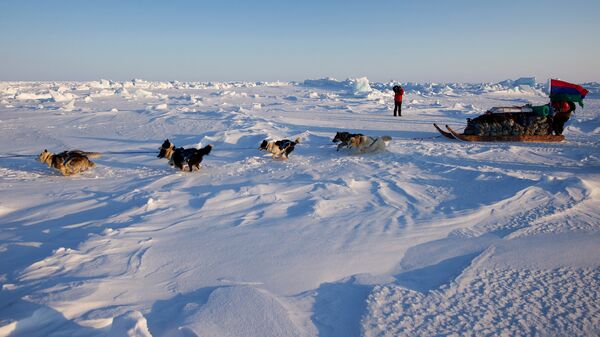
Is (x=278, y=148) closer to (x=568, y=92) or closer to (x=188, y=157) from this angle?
(x=188, y=157)

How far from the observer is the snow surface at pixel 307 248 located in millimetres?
2283

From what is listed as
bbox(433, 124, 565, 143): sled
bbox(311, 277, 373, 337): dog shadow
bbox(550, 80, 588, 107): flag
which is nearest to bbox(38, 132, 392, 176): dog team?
bbox(311, 277, 373, 337): dog shadow

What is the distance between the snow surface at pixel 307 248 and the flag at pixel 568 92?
2653mm

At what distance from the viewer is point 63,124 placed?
44.7ft

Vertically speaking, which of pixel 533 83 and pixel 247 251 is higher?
pixel 533 83

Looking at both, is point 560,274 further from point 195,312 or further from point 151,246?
point 151,246

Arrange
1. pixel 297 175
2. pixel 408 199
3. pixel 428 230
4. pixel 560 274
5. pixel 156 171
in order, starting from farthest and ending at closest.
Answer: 1. pixel 156 171
2. pixel 297 175
3. pixel 408 199
4. pixel 428 230
5. pixel 560 274

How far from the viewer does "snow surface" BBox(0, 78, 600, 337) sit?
2283 millimetres

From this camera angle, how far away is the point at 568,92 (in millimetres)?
8891

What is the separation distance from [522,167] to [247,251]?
5152 millimetres

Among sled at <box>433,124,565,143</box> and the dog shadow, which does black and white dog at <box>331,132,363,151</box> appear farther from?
the dog shadow

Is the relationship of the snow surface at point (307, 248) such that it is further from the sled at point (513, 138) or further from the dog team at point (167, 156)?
the sled at point (513, 138)

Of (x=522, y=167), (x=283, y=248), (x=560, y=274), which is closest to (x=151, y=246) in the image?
(x=283, y=248)

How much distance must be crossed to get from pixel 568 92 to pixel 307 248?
881 centimetres
